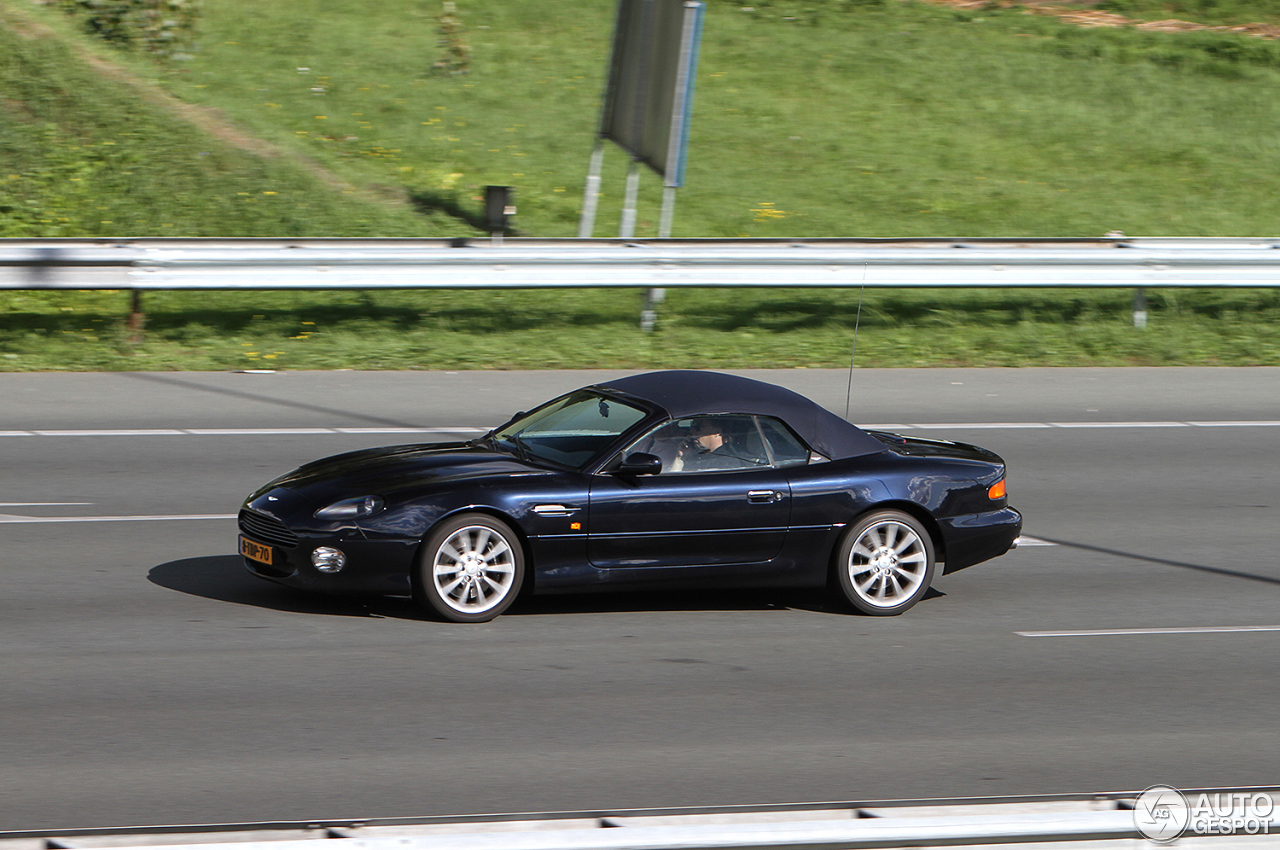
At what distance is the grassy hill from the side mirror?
770cm

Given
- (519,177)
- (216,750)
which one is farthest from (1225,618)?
(519,177)

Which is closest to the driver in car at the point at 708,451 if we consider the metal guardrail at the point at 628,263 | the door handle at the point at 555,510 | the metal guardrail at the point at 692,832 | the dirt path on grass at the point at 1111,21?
the door handle at the point at 555,510

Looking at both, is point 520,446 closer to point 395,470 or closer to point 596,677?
point 395,470

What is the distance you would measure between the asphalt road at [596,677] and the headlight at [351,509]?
554 millimetres

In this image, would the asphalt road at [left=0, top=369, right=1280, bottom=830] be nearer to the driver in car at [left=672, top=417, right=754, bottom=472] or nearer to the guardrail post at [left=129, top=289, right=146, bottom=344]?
the driver in car at [left=672, top=417, right=754, bottom=472]

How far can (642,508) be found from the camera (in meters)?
8.06

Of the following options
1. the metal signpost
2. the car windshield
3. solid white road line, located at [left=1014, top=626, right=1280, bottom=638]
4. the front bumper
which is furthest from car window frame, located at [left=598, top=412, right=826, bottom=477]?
the metal signpost

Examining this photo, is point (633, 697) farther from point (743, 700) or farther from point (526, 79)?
point (526, 79)

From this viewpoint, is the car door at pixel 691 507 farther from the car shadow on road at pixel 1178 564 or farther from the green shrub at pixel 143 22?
the green shrub at pixel 143 22

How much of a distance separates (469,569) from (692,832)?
12.8ft

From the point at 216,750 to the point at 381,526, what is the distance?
1.91m

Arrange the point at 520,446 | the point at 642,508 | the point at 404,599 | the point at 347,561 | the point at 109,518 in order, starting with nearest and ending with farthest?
the point at 347,561 → the point at 642,508 → the point at 404,599 → the point at 520,446 → the point at 109,518

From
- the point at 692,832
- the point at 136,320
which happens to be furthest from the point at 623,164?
the point at 692,832

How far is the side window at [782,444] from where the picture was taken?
844cm
